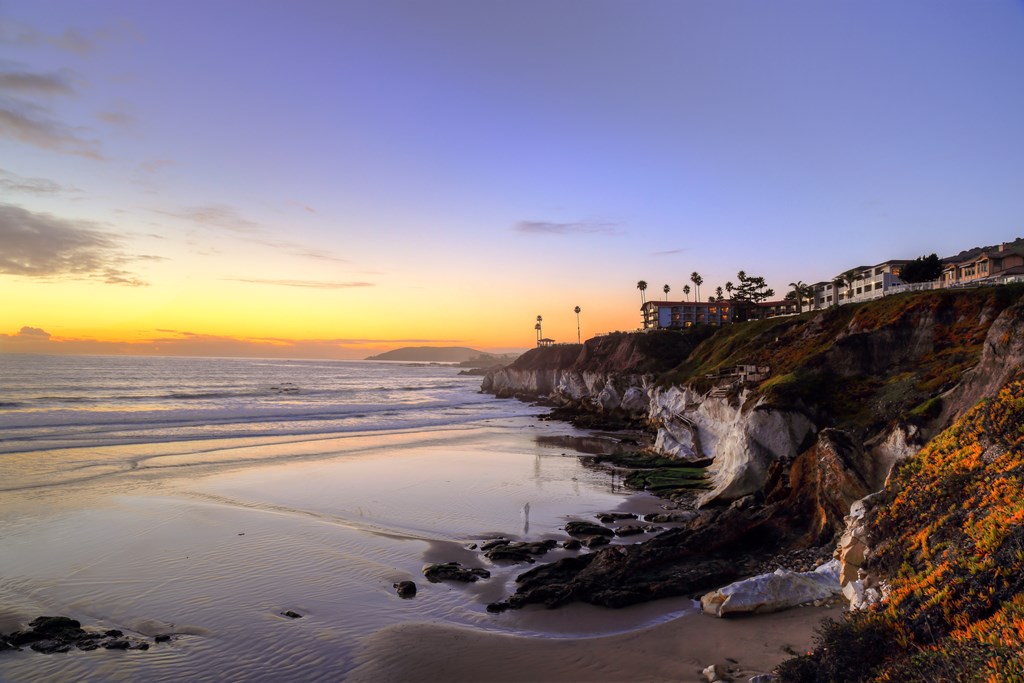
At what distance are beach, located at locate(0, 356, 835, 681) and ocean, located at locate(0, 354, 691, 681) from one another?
0.07 m

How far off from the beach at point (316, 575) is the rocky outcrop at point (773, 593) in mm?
367

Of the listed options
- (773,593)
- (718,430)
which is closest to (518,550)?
(773,593)

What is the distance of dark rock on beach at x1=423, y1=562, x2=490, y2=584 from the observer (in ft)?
53.2

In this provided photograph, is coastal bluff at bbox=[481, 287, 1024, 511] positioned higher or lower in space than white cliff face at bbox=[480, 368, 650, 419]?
higher

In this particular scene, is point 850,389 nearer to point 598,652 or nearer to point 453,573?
point 598,652

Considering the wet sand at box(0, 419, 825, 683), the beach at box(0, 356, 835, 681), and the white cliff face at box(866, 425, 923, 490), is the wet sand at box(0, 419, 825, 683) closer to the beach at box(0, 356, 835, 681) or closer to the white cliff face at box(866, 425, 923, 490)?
the beach at box(0, 356, 835, 681)

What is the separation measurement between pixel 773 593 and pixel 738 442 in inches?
492

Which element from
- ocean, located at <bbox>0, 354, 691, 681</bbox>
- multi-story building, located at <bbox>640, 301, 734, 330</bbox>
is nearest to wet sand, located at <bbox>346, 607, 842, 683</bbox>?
ocean, located at <bbox>0, 354, 691, 681</bbox>

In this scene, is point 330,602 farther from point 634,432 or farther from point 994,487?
point 634,432

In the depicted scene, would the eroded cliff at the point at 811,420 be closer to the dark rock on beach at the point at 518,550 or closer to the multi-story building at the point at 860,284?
the dark rock on beach at the point at 518,550

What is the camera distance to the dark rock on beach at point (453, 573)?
1622cm

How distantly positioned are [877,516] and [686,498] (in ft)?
44.1

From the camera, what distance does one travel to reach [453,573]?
16.5 metres

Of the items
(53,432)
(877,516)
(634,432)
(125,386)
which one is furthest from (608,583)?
(125,386)
